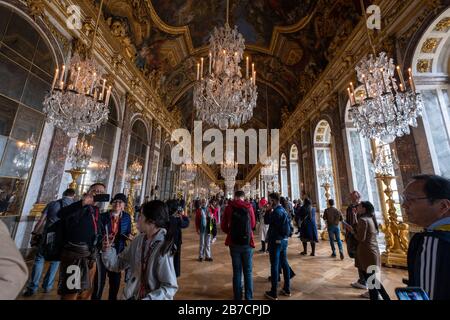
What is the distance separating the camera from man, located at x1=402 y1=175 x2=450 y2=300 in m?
0.93

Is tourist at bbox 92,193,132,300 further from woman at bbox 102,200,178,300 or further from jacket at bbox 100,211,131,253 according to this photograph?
woman at bbox 102,200,178,300

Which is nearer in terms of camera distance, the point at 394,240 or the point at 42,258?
the point at 42,258

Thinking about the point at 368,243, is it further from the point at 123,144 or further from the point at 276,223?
the point at 123,144

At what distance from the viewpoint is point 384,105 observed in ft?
11.3

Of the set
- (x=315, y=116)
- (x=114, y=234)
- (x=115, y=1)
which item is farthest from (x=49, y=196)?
(x=315, y=116)

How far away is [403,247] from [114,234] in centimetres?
621

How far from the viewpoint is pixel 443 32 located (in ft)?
13.9

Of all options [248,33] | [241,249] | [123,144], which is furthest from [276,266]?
[248,33]

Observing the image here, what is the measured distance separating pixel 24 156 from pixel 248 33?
1148 cm

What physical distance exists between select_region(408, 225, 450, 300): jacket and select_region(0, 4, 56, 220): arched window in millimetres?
6151

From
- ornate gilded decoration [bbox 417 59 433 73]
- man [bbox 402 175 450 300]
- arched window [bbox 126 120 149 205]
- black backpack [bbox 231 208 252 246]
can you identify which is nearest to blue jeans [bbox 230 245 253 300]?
black backpack [bbox 231 208 252 246]

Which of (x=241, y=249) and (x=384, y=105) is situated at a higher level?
(x=384, y=105)

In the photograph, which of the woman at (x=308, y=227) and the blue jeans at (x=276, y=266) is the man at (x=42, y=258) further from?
the woman at (x=308, y=227)

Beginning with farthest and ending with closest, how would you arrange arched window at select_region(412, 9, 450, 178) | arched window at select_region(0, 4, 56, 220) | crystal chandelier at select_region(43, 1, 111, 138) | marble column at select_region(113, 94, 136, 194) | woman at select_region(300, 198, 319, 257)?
marble column at select_region(113, 94, 136, 194) → woman at select_region(300, 198, 319, 257) → arched window at select_region(412, 9, 450, 178) → arched window at select_region(0, 4, 56, 220) → crystal chandelier at select_region(43, 1, 111, 138)
